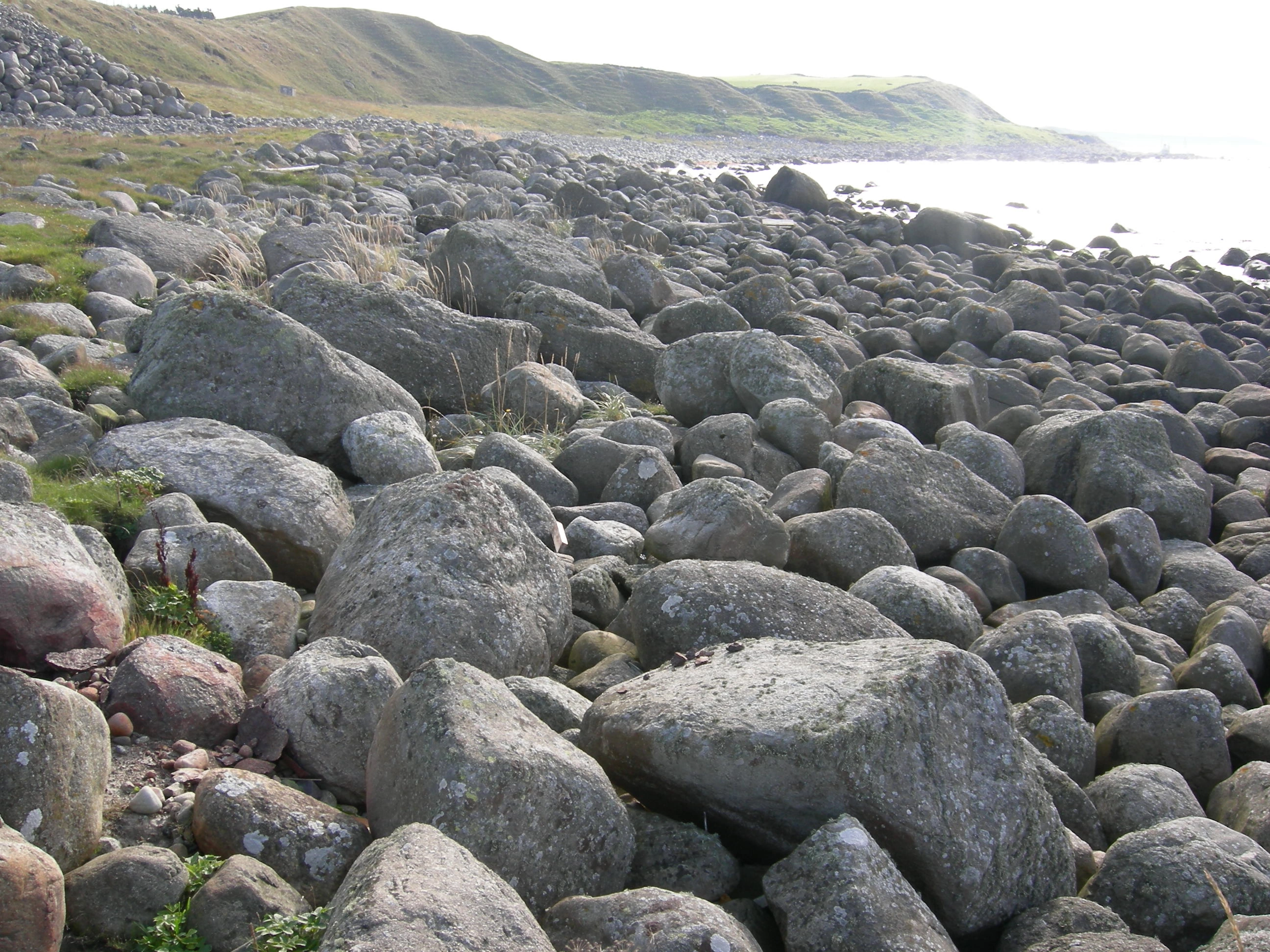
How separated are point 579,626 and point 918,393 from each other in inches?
232

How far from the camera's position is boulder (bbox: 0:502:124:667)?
3.74 metres

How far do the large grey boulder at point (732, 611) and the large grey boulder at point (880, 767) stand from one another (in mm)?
956

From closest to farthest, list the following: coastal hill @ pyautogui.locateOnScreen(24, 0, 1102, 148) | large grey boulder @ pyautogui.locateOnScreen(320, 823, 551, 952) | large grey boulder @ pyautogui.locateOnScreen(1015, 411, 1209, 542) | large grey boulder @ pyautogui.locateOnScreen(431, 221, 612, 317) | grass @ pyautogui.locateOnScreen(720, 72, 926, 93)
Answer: large grey boulder @ pyautogui.locateOnScreen(320, 823, 551, 952) → large grey boulder @ pyautogui.locateOnScreen(1015, 411, 1209, 542) → large grey boulder @ pyautogui.locateOnScreen(431, 221, 612, 317) → coastal hill @ pyautogui.locateOnScreen(24, 0, 1102, 148) → grass @ pyautogui.locateOnScreen(720, 72, 926, 93)

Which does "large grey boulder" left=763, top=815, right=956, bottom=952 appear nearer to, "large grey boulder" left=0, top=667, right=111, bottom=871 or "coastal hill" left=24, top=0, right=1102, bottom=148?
"large grey boulder" left=0, top=667, right=111, bottom=871

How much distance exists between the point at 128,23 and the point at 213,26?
20.9 m

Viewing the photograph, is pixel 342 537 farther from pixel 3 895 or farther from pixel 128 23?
pixel 128 23

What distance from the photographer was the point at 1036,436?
919 centimetres

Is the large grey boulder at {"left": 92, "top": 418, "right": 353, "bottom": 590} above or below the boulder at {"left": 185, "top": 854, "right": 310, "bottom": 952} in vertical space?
above

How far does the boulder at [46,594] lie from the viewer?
3744mm

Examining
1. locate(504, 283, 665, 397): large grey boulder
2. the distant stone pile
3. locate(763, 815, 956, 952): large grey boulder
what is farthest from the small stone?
the distant stone pile

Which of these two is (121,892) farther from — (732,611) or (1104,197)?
(1104,197)

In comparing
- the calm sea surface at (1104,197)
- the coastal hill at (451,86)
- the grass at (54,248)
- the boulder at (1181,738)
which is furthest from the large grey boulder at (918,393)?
the coastal hill at (451,86)

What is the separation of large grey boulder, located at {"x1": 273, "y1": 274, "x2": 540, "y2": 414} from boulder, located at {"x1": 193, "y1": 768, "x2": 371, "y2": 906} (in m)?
5.70

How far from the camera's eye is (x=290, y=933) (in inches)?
105
